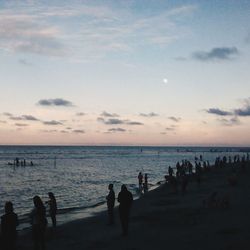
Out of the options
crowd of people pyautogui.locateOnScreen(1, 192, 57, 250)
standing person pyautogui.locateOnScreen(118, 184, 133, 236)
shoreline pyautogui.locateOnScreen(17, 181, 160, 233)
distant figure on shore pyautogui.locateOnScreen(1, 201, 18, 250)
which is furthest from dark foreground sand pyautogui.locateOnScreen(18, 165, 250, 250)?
distant figure on shore pyautogui.locateOnScreen(1, 201, 18, 250)

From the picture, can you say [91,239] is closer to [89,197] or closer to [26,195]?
[89,197]

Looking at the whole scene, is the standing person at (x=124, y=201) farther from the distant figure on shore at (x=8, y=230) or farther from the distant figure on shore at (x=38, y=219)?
the distant figure on shore at (x=8, y=230)

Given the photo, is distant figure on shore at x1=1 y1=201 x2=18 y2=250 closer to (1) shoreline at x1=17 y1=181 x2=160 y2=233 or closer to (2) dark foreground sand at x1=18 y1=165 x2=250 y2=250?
(2) dark foreground sand at x1=18 y1=165 x2=250 y2=250

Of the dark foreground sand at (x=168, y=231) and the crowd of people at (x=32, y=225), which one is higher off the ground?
the crowd of people at (x=32, y=225)

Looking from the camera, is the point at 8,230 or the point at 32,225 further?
the point at 32,225

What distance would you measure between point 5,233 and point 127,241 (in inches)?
208

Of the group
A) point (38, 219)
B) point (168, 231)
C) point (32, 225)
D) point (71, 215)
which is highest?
Answer: point (38, 219)

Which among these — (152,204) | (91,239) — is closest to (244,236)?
(91,239)

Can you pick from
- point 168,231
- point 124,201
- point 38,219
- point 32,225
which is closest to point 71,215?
point 168,231

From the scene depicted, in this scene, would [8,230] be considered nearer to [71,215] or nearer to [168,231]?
[168,231]

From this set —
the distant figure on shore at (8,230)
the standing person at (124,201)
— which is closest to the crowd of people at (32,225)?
the distant figure on shore at (8,230)

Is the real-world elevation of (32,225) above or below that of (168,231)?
above

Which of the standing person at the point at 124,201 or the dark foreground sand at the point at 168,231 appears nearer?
the dark foreground sand at the point at 168,231

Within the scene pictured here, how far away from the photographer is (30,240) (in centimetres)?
1664
